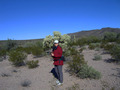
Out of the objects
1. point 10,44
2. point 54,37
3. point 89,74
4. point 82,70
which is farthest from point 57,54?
point 10,44

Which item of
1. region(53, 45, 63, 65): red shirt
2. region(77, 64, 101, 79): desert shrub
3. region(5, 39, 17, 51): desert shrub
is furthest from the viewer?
region(5, 39, 17, 51): desert shrub

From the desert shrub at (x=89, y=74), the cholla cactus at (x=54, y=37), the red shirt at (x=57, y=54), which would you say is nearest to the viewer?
the red shirt at (x=57, y=54)

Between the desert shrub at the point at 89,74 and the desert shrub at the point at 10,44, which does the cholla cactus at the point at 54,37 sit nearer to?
the desert shrub at the point at 89,74

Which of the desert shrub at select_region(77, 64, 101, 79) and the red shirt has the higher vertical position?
the red shirt

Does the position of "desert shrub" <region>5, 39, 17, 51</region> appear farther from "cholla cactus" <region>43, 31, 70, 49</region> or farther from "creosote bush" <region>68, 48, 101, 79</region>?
"creosote bush" <region>68, 48, 101, 79</region>

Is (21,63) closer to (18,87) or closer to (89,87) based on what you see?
(18,87)

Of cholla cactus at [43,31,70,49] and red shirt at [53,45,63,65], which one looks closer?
red shirt at [53,45,63,65]

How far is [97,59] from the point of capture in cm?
845

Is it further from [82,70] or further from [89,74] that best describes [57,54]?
[89,74]

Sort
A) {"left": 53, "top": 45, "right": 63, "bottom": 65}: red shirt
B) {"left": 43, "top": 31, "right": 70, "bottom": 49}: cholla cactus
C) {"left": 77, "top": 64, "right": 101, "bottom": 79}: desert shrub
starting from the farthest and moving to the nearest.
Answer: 1. {"left": 43, "top": 31, "right": 70, "bottom": 49}: cholla cactus
2. {"left": 77, "top": 64, "right": 101, "bottom": 79}: desert shrub
3. {"left": 53, "top": 45, "right": 63, "bottom": 65}: red shirt

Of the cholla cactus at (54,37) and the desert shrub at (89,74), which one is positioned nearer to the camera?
the desert shrub at (89,74)

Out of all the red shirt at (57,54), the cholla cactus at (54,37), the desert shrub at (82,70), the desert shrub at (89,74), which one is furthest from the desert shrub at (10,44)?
the desert shrub at (89,74)

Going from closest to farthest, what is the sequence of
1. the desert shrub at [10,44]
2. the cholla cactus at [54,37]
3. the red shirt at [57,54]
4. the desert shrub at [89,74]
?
the red shirt at [57,54]
the desert shrub at [89,74]
the cholla cactus at [54,37]
the desert shrub at [10,44]

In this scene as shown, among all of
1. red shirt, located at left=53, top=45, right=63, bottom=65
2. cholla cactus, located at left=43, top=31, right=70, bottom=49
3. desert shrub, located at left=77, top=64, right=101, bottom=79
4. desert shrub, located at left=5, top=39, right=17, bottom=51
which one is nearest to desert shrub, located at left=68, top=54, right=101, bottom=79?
desert shrub, located at left=77, top=64, right=101, bottom=79
